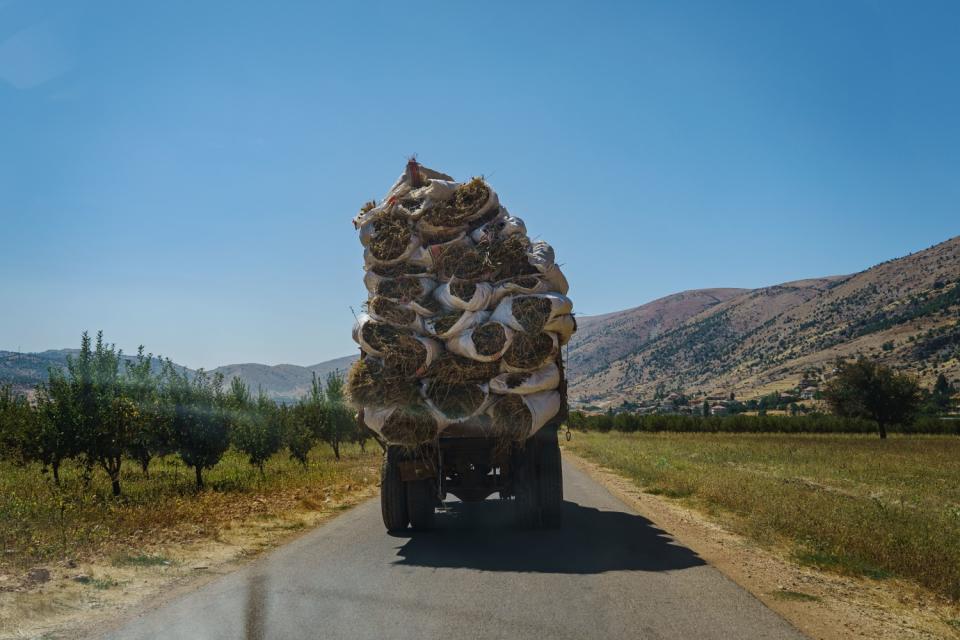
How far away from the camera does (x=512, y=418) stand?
9.29m

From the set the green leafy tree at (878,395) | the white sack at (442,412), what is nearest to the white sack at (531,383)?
the white sack at (442,412)

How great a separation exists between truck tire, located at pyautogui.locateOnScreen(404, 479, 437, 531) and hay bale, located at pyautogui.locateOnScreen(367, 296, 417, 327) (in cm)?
243

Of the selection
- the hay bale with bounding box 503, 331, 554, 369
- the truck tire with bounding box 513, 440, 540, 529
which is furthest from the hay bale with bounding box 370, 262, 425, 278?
the truck tire with bounding box 513, 440, 540, 529

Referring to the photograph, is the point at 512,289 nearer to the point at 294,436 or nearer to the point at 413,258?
the point at 413,258

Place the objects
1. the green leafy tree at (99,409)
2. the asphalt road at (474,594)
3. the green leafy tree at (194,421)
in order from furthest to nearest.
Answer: the green leafy tree at (194,421), the green leafy tree at (99,409), the asphalt road at (474,594)

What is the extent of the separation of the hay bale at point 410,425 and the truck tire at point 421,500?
1.10 meters

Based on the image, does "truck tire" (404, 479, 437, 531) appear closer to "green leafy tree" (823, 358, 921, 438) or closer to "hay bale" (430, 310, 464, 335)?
"hay bale" (430, 310, 464, 335)

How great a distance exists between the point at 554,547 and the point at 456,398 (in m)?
2.30

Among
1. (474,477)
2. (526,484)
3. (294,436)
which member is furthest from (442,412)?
(294,436)

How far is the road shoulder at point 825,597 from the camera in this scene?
5.79m

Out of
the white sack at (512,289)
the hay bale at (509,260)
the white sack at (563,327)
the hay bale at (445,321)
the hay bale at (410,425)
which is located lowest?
the hay bale at (410,425)

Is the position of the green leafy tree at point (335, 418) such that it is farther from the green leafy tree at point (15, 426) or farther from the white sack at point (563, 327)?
the white sack at point (563, 327)

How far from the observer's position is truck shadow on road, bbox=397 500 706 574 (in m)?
7.86

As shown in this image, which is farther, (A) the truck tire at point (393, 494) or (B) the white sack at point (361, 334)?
(A) the truck tire at point (393, 494)
